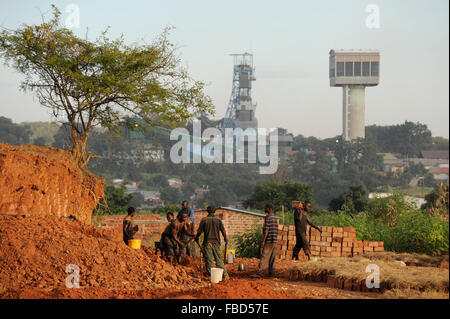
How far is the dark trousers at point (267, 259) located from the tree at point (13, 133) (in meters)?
78.8

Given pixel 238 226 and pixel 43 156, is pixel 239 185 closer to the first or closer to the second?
pixel 238 226

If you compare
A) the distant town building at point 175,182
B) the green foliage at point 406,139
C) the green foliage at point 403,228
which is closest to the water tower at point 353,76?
the green foliage at point 406,139

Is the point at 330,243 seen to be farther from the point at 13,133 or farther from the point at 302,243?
the point at 13,133

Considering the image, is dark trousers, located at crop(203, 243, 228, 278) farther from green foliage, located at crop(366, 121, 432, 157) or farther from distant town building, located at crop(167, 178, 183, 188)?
green foliage, located at crop(366, 121, 432, 157)

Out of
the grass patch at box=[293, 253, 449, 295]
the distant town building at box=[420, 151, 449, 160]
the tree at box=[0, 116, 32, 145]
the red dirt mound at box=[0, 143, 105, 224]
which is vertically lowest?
the grass patch at box=[293, 253, 449, 295]

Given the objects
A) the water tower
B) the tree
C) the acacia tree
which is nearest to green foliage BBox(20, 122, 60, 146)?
the tree

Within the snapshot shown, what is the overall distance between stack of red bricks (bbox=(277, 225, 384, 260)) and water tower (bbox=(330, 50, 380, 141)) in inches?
4259

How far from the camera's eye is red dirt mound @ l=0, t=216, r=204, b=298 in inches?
425

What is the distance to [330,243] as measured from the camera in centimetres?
1565

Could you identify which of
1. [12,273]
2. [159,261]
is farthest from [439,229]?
[12,273]

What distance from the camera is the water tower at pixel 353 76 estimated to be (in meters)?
125

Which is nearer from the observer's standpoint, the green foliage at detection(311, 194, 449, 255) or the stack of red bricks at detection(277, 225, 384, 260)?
the stack of red bricks at detection(277, 225, 384, 260)

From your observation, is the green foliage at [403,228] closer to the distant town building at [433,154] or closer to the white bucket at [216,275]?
the white bucket at [216,275]

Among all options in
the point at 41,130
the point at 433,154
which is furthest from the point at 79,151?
the point at 41,130
